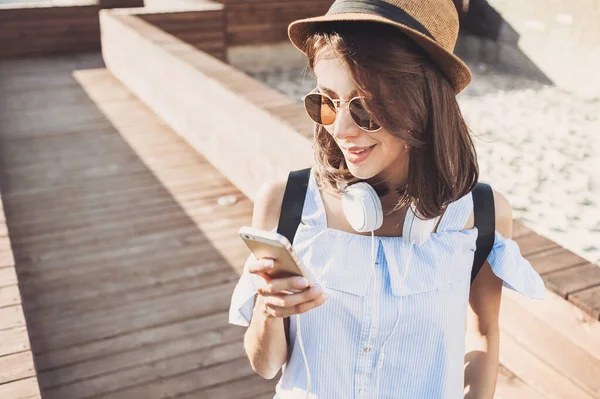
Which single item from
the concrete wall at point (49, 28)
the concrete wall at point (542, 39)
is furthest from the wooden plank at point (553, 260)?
the concrete wall at point (542, 39)

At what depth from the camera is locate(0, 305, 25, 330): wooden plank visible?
2.54m

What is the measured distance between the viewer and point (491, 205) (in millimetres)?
1593

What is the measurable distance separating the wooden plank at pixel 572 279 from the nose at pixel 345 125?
1.34 m

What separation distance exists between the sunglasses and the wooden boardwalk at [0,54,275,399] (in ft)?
4.71

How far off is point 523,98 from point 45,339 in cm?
920

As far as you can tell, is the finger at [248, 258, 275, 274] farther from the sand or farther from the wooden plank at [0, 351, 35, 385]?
the sand

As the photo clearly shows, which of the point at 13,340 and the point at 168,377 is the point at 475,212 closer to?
the point at 13,340

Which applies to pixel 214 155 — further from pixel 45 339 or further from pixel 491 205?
pixel 491 205

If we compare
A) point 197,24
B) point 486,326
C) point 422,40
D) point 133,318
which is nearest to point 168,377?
point 133,318

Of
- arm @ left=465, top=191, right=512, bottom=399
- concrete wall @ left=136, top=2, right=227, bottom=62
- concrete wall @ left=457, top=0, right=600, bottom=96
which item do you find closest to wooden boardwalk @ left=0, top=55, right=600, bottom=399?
arm @ left=465, top=191, right=512, bottom=399

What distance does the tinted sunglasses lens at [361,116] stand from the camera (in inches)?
52.7

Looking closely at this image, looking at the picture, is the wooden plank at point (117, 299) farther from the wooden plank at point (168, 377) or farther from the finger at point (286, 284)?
the finger at point (286, 284)

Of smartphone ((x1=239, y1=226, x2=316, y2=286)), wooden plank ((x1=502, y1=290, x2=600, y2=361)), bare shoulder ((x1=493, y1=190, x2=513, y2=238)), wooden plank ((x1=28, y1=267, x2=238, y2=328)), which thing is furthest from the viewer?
wooden plank ((x1=28, y1=267, x2=238, y2=328))

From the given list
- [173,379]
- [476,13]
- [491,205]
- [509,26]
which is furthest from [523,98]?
[491,205]
